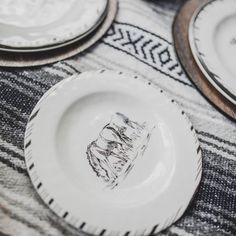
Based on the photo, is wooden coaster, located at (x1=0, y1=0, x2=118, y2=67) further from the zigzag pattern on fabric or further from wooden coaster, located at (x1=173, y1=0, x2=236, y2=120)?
wooden coaster, located at (x1=173, y1=0, x2=236, y2=120)

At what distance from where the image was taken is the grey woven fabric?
516 millimetres

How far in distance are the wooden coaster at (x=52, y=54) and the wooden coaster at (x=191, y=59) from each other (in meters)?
0.17

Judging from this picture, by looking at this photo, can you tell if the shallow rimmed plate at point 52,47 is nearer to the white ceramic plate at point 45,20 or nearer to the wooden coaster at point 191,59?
the white ceramic plate at point 45,20

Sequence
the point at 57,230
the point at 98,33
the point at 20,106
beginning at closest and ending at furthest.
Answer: the point at 57,230
the point at 20,106
the point at 98,33

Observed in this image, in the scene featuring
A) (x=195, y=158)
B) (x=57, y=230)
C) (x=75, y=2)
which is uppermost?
(x=75, y=2)

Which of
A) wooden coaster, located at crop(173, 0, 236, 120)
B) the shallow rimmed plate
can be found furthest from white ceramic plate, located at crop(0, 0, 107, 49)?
wooden coaster, located at crop(173, 0, 236, 120)

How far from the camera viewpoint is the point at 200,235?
545 mm

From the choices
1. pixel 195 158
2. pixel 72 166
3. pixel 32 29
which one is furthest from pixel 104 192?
pixel 32 29

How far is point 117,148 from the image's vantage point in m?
0.59

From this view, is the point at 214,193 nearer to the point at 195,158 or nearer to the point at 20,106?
the point at 195,158

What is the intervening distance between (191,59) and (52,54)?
0.30 m

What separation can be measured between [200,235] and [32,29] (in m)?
0.49

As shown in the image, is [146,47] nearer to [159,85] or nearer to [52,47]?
[159,85]

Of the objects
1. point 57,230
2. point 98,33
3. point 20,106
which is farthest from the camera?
point 98,33
